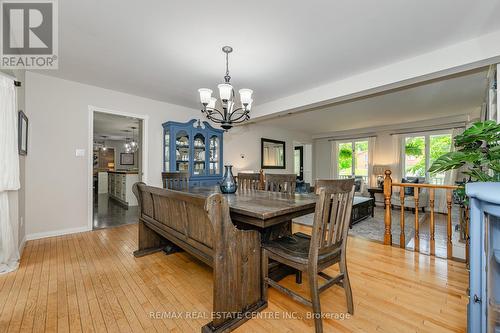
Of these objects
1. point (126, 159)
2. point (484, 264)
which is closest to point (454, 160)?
point (484, 264)

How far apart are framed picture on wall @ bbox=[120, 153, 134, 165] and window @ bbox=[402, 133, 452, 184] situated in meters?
10.5

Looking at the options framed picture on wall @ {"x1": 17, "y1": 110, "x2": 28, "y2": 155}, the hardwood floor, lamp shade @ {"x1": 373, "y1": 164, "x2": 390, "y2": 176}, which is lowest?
the hardwood floor

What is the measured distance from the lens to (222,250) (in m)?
1.39

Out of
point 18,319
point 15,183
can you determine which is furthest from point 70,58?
point 18,319

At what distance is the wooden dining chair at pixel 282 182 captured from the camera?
8.77ft

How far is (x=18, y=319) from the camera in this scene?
149 cm

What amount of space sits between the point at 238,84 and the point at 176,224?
2362 millimetres

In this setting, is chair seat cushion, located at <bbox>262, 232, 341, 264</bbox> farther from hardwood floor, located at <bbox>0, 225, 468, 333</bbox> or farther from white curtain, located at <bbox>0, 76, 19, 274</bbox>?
white curtain, located at <bbox>0, 76, 19, 274</bbox>

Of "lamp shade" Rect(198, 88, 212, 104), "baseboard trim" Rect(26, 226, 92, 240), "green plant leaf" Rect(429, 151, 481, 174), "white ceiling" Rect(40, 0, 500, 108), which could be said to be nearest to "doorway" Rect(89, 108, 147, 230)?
"baseboard trim" Rect(26, 226, 92, 240)

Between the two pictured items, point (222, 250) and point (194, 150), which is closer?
point (222, 250)

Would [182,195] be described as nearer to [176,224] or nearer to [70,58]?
[176,224]

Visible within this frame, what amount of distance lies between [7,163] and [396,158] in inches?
306

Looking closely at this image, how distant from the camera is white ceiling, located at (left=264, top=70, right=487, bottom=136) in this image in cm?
344

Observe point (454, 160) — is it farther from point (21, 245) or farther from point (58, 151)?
point (58, 151)
